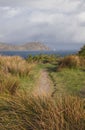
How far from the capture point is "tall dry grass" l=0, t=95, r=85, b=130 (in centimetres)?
600

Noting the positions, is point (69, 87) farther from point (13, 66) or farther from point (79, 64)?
point (79, 64)

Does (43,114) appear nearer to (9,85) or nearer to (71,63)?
(9,85)

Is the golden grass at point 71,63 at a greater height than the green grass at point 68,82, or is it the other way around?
the golden grass at point 71,63

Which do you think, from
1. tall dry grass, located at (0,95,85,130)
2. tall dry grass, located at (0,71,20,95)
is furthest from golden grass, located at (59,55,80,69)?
tall dry grass, located at (0,95,85,130)

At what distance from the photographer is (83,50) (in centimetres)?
2762

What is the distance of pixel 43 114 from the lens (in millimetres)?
6160

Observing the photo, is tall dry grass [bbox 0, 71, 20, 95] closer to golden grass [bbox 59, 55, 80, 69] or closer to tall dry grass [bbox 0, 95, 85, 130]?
tall dry grass [bbox 0, 95, 85, 130]

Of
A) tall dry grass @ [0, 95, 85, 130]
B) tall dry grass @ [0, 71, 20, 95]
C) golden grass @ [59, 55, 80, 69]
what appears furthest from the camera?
golden grass @ [59, 55, 80, 69]

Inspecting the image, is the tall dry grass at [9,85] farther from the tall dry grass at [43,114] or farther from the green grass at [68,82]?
the tall dry grass at [43,114]

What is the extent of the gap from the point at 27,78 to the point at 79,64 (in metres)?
5.33

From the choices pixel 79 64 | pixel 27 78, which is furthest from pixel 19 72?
pixel 79 64

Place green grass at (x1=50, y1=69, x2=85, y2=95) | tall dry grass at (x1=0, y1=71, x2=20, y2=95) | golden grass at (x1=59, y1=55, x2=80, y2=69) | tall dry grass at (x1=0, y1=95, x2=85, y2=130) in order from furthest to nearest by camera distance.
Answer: golden grass at (x1=59, y1=55, x2=80, y2=69) < green grass at (x1=50, y1=69, x2=85, y2=95) < tall dry grass at (x1=0, y1=71, x2=20, y2=95) < tall dry grass at (x1=0, y1=95, x2=85, y2=130)

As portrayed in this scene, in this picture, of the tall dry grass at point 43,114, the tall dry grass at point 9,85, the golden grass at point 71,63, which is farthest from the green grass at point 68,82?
the tall dry grass at point 43,114

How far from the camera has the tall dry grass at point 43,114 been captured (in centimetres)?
600
